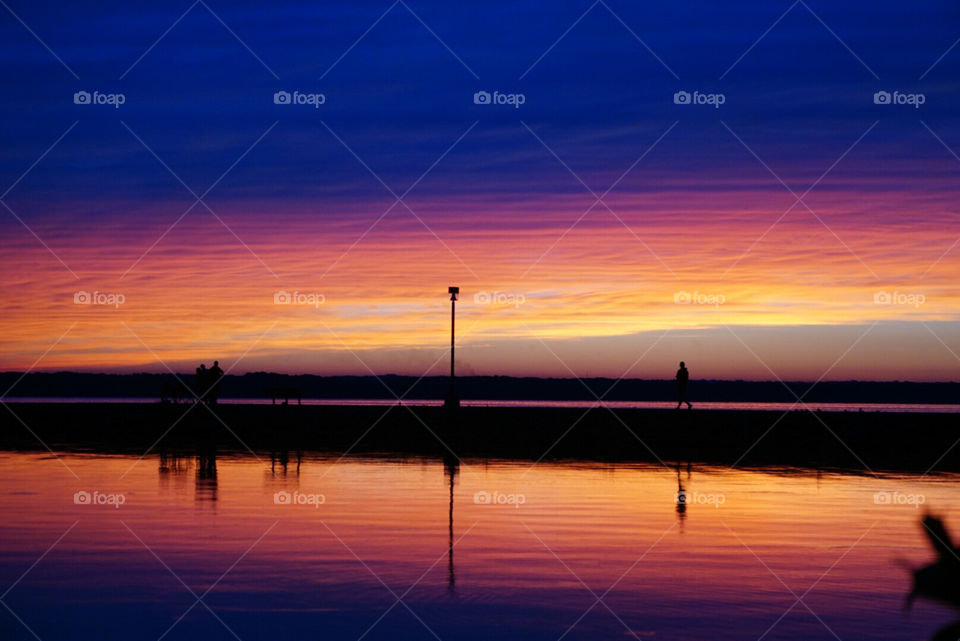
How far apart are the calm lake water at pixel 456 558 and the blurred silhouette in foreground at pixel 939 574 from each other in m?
6.38

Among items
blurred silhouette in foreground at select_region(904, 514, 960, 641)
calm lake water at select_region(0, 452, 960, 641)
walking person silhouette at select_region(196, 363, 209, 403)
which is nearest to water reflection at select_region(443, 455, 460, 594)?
calm lake water at select_region(0, 452, 960, 641)

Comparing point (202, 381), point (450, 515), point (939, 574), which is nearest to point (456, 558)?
point (450, 515)

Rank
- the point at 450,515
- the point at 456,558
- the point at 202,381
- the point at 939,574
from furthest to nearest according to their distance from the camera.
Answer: the point at 202,381 → the point at 450,515 → the point at 456,558 → the point at 939,574

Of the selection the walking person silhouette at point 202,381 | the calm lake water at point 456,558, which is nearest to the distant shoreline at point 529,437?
the walking person silhouette at point 202,381

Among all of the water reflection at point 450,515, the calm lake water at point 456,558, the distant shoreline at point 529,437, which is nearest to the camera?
the calm lake water at point 456,558

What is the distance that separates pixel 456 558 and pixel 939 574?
32.9ft

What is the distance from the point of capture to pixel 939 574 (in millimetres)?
2568

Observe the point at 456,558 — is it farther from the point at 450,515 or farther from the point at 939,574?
the point at 939,574

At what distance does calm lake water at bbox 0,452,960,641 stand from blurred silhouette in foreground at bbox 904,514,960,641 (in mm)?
6375

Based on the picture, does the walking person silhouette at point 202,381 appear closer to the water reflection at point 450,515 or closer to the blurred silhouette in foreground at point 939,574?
the water reflection at point 450,515

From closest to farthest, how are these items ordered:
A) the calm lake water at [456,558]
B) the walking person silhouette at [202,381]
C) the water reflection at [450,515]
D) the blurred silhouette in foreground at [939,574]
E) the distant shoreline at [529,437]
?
the blurred silhouette in foreground at [939,574], the calm lake water at [456,558], the water reflection at [450,515], the distant shoreline at [529,437], the walking person silhouette at [202,381]

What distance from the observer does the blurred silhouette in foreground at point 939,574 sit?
2.52m

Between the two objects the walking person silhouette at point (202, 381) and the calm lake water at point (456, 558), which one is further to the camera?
the walking person silhouette at point (202, 381)

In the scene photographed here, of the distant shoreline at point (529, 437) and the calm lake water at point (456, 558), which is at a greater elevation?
the distant shoreline at point (529, 437)
